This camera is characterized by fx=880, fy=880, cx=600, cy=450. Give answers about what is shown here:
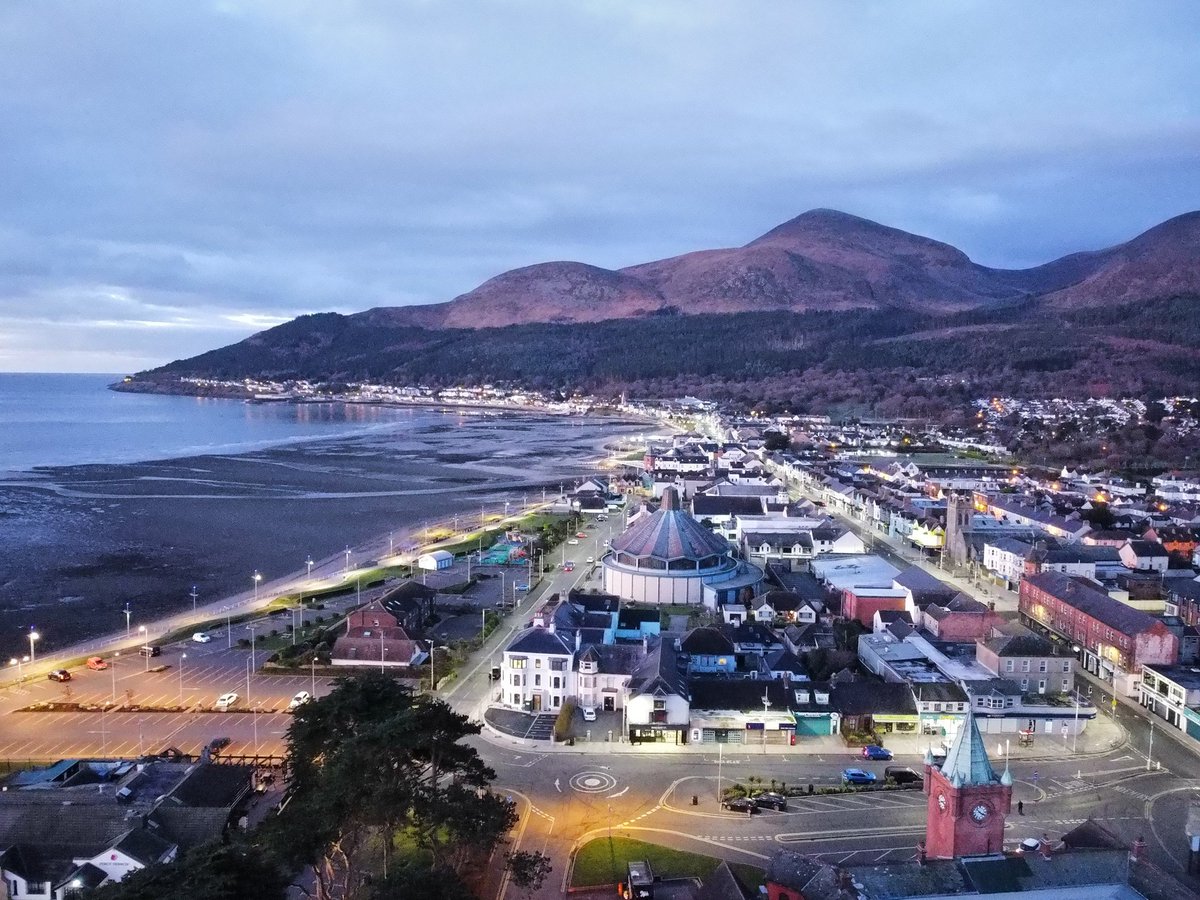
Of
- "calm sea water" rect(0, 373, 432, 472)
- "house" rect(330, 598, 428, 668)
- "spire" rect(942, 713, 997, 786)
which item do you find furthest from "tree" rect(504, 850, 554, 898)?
"calm sea water" rect(0, 373, 432, 472)

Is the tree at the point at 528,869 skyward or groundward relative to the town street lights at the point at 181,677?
skyward

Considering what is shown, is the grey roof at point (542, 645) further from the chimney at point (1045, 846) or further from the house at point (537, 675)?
the chimney at point (1045, 846)

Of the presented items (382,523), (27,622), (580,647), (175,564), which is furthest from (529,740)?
(382,523)

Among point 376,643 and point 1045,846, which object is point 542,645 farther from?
point 1045,846

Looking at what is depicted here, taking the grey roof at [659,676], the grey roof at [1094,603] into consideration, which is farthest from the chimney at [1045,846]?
the grey roof at [1094,603]

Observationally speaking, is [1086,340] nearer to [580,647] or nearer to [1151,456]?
[1151,456]

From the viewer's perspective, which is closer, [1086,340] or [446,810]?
[446,810]

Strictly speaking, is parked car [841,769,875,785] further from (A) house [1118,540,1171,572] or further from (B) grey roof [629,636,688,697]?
(A) house [1118,540,1171,572]
